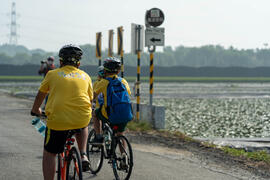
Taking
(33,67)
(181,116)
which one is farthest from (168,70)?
(181,116)

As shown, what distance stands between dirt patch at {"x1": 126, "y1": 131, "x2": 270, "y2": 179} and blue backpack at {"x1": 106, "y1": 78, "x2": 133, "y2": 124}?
2.76m

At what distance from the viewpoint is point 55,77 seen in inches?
183

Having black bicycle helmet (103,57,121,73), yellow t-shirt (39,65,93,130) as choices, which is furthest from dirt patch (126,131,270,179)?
yellow t-shirt (39,65,93,130)

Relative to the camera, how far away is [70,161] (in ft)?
16.0

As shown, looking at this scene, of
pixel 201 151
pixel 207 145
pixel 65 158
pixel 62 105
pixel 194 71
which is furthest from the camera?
pixel 194 71

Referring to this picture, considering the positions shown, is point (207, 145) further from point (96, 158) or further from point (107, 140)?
point (107, 140)

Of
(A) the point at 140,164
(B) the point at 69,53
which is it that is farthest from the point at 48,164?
(A) the point at 140,164

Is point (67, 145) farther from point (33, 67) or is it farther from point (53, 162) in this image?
point (33, 67)

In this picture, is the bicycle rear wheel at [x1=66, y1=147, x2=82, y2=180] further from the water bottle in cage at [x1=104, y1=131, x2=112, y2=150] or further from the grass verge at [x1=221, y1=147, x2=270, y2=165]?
the grass verge at [x1=221, y1=147, x2=270, y2=165]

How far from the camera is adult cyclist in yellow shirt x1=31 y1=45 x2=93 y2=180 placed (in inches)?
180

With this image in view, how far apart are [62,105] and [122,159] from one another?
184 centimetres

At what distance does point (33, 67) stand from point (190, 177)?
2996 inches

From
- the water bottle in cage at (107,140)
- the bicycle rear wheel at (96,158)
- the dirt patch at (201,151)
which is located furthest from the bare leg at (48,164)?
the dirt patch at (201,151)

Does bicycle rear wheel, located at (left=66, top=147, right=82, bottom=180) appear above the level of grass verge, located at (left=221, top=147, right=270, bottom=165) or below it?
above
